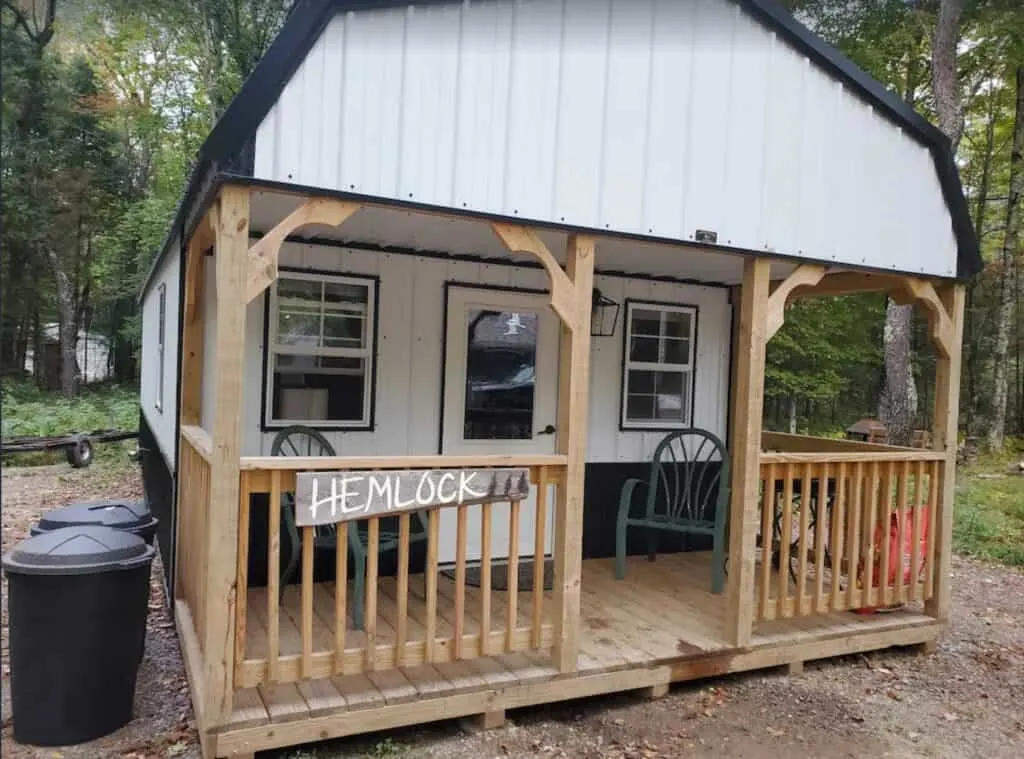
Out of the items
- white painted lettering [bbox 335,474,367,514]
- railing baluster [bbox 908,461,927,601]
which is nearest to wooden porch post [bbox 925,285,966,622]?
railing baluster [bbox 908,461,927,601]

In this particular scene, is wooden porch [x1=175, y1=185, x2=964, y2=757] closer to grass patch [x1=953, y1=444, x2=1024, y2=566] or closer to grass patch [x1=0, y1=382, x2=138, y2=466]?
grass patch [x1=0, y1=382, x2=138, y2=466]

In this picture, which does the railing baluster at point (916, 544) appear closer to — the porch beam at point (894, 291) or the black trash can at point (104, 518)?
the porch beam at point (894, 291)

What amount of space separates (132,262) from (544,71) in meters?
11.5

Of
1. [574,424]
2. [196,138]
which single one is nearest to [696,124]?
[574,424]

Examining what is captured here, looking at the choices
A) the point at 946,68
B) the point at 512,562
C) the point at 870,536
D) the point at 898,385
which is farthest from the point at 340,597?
the point at 946,68

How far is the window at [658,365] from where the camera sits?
539 cm

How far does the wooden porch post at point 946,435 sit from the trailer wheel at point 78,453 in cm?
486

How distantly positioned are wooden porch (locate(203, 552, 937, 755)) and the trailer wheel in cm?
131

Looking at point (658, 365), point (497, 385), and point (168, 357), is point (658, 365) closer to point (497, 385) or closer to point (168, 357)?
point (497, 385)

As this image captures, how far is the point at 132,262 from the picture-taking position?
12609mm

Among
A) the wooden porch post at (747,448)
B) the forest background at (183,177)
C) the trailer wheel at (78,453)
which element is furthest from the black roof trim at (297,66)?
the trailer wheel at (78,453)

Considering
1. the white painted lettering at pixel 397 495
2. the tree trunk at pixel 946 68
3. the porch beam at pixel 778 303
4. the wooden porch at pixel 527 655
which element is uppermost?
the tree trunk at pixel 946 68

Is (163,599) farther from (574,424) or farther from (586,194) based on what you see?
(586,194)

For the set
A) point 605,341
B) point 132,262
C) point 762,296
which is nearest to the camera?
point 762,296
